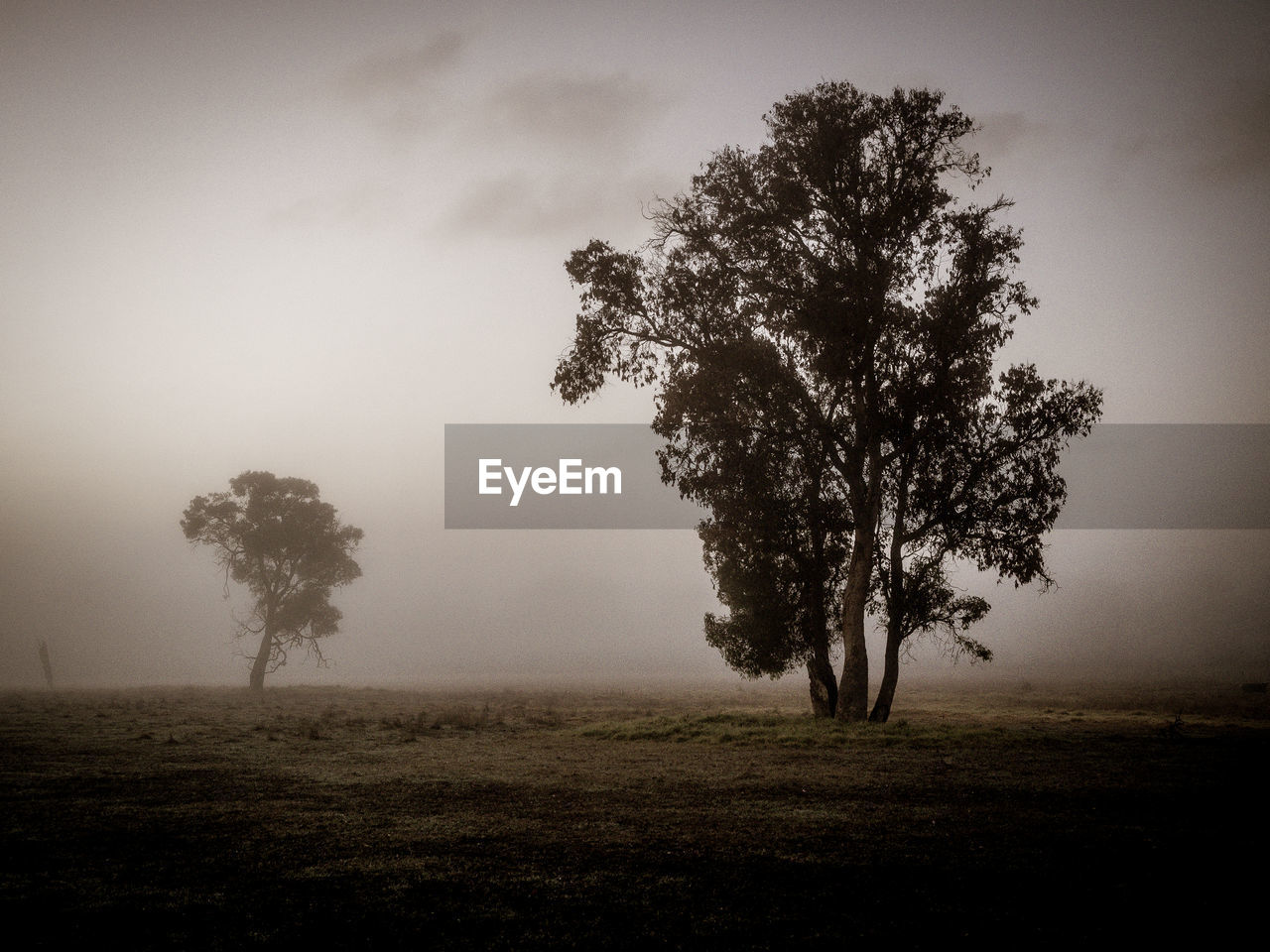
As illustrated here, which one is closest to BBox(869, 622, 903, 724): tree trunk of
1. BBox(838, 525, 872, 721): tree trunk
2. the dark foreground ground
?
BBox(838, 525, 872, 721): tree trunk

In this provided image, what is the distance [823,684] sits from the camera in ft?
80.7

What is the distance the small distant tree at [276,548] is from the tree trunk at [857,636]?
125 feet

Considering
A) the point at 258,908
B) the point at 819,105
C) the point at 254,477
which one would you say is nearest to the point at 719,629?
the point at 819,105

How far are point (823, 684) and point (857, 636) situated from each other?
3088 millimetres

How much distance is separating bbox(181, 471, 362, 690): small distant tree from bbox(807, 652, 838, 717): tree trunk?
36.2 meters

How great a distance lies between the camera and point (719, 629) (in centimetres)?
2605

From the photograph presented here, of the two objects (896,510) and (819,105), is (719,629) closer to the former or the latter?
(896,510)

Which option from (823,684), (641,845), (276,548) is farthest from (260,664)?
(641,845)

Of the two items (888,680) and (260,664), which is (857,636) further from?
(260,664)

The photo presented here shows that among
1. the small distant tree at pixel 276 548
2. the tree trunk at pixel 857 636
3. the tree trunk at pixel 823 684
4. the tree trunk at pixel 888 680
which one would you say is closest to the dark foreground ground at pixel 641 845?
the tree trunk at pixel 857 636

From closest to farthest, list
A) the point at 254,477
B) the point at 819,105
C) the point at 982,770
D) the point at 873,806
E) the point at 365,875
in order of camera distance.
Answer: the point at 365,875 → the point at 873,806 → the point at 982,770 → the point at 819,105 → the point at 254,477

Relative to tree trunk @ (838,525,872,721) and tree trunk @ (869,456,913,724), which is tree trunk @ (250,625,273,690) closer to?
tree trunk @ (838,525,872,721)

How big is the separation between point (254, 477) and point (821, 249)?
4288 cm

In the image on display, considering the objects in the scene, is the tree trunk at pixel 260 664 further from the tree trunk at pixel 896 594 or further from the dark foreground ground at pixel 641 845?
the tree trunk at pixel 896 594
